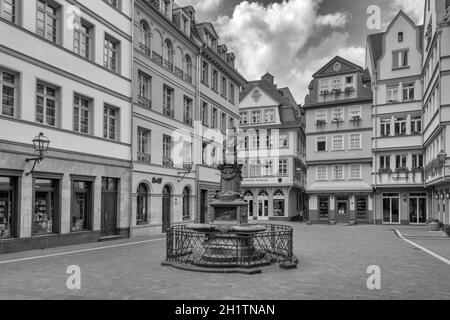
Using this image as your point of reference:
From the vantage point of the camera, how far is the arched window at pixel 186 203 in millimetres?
29031

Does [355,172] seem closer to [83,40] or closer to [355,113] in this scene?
[355,113]

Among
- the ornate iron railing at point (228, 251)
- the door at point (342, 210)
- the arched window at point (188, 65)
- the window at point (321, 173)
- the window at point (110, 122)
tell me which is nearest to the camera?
the ornate iron railing at point (228, 251)

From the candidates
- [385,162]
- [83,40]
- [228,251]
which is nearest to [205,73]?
[83,40]

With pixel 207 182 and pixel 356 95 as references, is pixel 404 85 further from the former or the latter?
pixel 207 182

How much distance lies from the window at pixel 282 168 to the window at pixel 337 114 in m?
8.20

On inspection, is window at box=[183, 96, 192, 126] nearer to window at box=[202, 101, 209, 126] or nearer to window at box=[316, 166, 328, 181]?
window at box=[202, 101, 209, 126]

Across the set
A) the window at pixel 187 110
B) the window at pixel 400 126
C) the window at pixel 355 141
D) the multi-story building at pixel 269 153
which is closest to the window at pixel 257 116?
the multi-story building at pixel 269 153

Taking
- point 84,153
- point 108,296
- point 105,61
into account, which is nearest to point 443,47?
point 105,61

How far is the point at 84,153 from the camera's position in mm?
19344

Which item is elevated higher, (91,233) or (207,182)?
(207,182)

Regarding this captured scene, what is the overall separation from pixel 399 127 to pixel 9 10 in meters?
30.6

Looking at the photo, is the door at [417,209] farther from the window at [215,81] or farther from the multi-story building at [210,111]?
the window at [215,81]

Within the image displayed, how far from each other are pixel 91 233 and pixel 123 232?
8.55 ft
